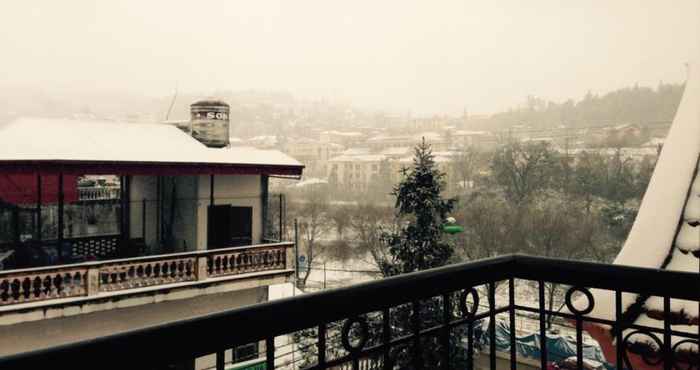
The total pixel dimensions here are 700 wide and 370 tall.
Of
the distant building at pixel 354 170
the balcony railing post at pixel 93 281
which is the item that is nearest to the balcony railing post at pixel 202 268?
the balcony railing post at pixel 93 281

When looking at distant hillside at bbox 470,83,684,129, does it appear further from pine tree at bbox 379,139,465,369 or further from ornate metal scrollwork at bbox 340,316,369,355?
ornate metal scrollwork at bbox 340,316,369,355

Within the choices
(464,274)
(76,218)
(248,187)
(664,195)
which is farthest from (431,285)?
(76,218)

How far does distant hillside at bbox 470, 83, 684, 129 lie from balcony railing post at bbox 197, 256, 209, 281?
41.2 ft

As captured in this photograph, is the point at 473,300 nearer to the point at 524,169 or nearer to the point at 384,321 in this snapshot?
the point at 384,321

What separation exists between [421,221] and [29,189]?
569 centimetres

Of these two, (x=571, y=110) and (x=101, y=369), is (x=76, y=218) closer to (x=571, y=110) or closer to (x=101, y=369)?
(x=101, y=369)

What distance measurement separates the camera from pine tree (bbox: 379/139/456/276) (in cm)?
784

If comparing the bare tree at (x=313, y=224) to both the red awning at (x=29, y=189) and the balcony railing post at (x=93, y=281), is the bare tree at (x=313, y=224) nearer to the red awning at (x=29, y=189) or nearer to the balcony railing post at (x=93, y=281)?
the red awning at (x=29, y=189)

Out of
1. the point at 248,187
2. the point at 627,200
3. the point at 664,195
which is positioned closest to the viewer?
the point at 664,195

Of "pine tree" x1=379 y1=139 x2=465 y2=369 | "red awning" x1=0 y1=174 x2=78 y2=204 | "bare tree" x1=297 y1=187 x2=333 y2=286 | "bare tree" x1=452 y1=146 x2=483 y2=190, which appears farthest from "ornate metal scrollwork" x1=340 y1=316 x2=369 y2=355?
"bare tree" x1=297 y1=187 x2=333 y2=286

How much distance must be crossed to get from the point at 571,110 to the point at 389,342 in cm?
2235

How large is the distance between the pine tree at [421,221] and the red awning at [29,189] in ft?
16.1

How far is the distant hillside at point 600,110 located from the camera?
15.0m

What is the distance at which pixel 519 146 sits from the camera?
19312 mm
